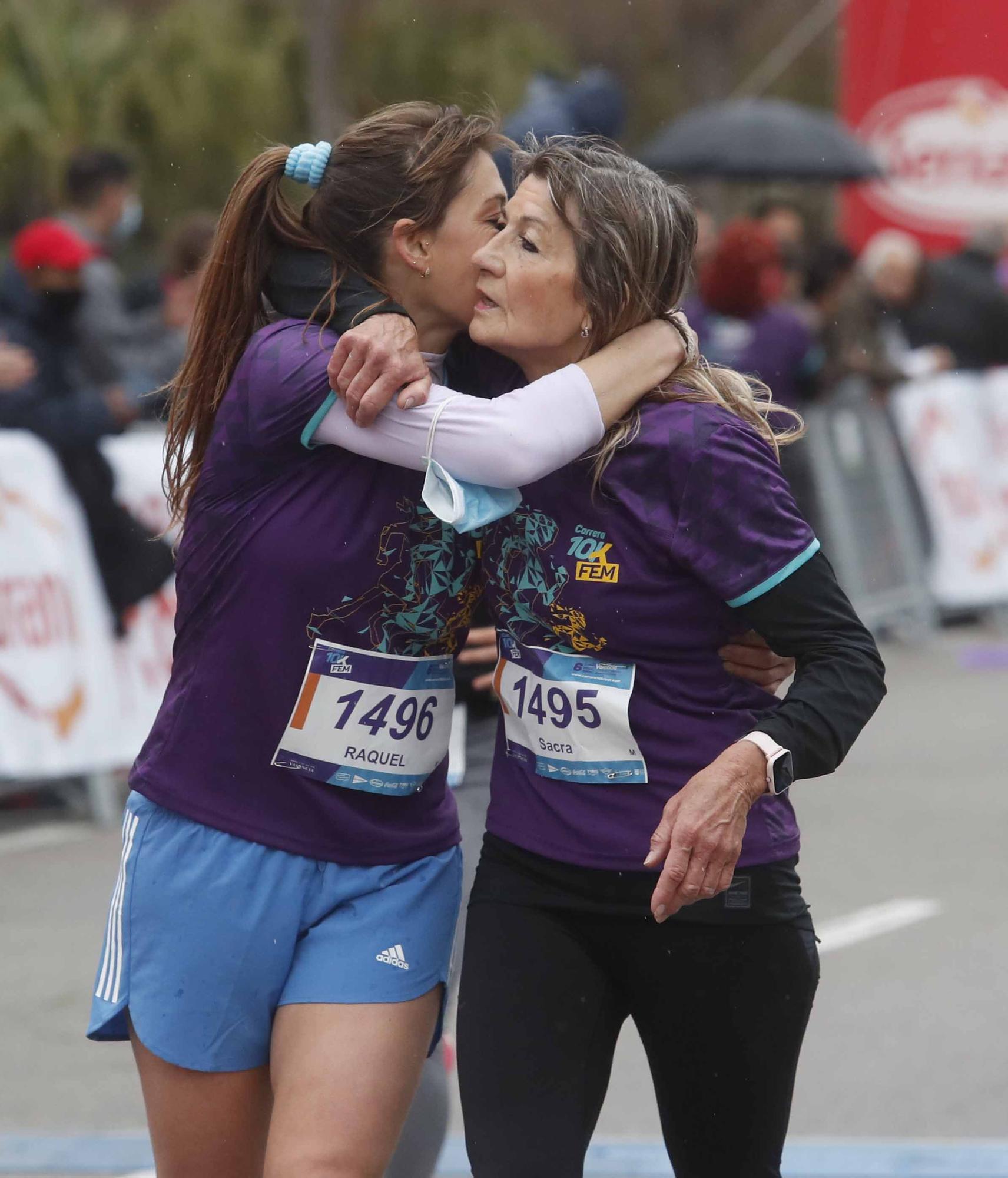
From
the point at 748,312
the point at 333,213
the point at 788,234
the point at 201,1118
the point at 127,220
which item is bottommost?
the point at 788,234

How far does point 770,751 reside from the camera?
8.26 feet

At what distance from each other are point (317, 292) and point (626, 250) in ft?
1.45

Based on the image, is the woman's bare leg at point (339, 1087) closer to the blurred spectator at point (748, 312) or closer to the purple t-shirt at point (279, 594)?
the purple t-shirt at point (279, 594)

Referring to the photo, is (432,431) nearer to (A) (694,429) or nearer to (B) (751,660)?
(A) (694,429)

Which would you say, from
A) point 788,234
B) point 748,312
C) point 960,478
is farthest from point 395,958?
point 788,234

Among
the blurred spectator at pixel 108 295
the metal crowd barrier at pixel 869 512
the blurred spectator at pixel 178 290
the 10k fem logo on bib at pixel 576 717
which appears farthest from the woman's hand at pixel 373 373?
the metal crowd barrier at pixel 869 512

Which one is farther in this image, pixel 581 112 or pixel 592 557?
pixel 581 112

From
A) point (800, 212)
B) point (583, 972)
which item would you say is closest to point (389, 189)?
point (583, 972)

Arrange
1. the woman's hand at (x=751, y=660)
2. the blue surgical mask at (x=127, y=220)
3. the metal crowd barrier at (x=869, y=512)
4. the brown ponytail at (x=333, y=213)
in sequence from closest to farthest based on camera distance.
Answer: the woman's hand at (x=751, y=660), the brown ponytail at (x=333, y=213), the blue surgical mask at (x=127, y=220), the metal crowd barrier at (x=869, y=512)

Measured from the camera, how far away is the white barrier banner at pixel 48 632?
7.12 m

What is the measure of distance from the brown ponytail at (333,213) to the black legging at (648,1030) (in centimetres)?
83

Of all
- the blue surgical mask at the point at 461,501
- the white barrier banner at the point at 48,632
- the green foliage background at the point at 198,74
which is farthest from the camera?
the green foliage background at the point at 198,74

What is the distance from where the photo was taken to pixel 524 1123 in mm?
2648

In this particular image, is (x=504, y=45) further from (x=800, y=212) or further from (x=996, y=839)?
(x=996, y=839)
